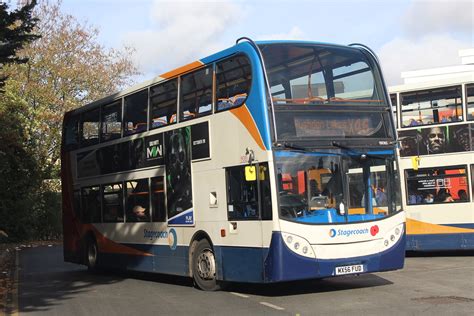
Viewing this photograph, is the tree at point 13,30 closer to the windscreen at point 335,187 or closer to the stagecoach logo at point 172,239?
the stagecoach logo at point 172,239

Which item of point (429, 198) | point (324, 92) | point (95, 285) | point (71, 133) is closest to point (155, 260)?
point (95, 285)

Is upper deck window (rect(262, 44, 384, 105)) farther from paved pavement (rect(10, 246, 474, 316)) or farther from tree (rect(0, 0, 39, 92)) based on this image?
tree (rect(0, 0, 39, 92))

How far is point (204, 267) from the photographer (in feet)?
38.0

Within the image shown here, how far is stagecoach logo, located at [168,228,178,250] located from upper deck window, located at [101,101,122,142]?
329cm

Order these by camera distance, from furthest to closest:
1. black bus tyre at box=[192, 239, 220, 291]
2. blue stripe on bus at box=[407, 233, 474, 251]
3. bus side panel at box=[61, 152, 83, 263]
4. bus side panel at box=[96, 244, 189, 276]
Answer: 1. bus side panel at box=[61, 152, 83, 263]
2. blue stripe on bus at box=[407, 233, 474, 251]
3. bus side panel at box=[96, 244, 189, 276]
4. black bus tyre at box=[192, 239, 220, 291]

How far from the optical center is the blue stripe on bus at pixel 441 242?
50.7ft

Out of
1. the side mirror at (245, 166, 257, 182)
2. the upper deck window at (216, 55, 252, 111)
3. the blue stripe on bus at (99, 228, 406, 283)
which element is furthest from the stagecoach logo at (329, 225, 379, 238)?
the upper deck window at (216, 55, 252, 111)

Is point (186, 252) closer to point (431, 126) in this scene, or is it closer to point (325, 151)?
point (325, 151)

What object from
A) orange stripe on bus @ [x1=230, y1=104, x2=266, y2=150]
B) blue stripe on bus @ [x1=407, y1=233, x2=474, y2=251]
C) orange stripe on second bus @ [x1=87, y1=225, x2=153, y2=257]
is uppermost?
orange stripe on bus @ [x1=230, y1=104, x2=266, y2=150]

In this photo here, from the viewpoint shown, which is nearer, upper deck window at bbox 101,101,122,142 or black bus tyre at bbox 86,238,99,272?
upper deck window at bbox 101,101,122,142

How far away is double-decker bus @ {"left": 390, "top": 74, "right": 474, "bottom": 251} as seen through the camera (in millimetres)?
15523

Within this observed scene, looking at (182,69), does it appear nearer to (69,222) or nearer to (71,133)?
(71,133)

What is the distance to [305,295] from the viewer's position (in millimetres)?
10539

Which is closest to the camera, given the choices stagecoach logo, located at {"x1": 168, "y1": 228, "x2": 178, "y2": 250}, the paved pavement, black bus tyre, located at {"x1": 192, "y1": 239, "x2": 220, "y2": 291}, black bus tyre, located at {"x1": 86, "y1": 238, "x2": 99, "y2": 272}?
the paved pavement
